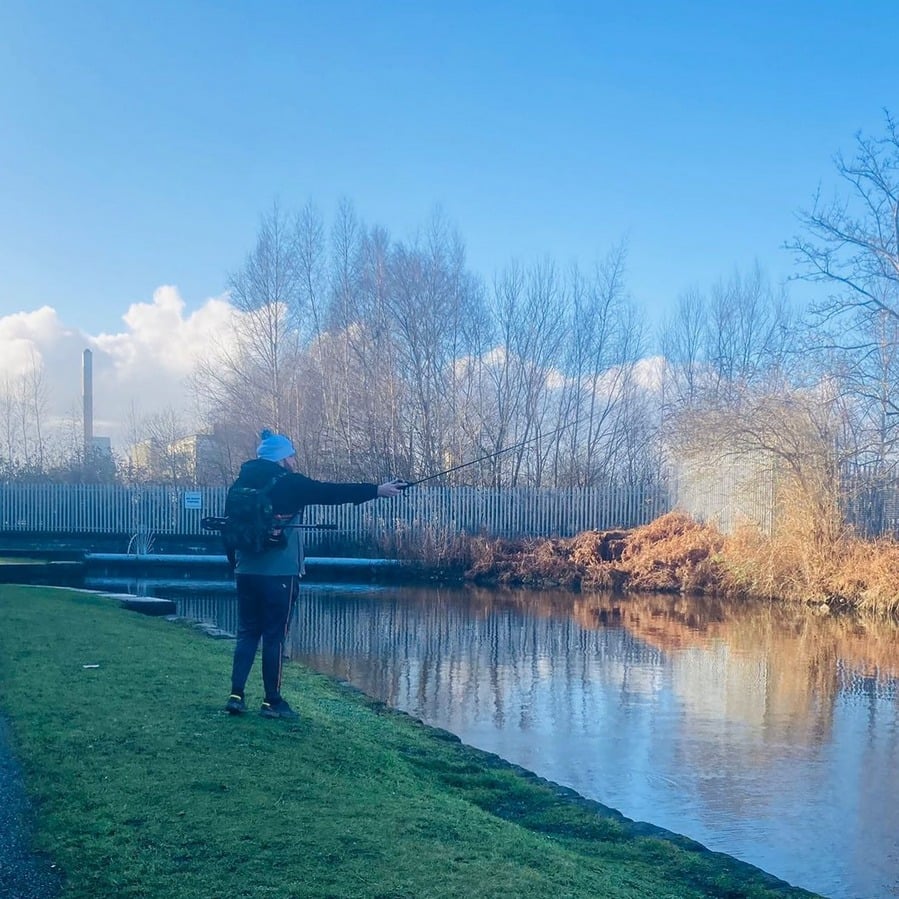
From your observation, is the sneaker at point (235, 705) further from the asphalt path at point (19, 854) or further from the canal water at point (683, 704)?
the canal water at point (683, 704)

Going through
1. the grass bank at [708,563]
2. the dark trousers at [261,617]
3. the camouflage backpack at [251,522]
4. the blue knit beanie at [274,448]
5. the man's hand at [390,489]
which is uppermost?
the blue knit beanie at [274,448]

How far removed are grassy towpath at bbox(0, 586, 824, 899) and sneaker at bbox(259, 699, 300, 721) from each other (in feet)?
0.41

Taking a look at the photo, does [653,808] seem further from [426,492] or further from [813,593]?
[426,492]

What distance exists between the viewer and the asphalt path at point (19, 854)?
146 inches

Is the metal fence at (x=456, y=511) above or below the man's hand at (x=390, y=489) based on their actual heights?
below

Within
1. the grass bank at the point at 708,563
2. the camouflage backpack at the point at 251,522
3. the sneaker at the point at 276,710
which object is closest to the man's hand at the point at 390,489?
the camouflage backpack at the point at 251,522

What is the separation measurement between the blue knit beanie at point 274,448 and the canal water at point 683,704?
314 centimetres

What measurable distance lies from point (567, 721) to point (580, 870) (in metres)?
4.74

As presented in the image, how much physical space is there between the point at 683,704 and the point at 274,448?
5500 mm

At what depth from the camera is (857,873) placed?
18.8 feet

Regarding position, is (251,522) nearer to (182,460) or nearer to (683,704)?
(683,704)

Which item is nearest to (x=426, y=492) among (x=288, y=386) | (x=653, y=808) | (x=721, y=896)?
(x=288, y=386)

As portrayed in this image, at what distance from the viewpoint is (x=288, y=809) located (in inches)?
183

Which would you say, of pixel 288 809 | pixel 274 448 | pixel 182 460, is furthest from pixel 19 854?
pixel 182 460
